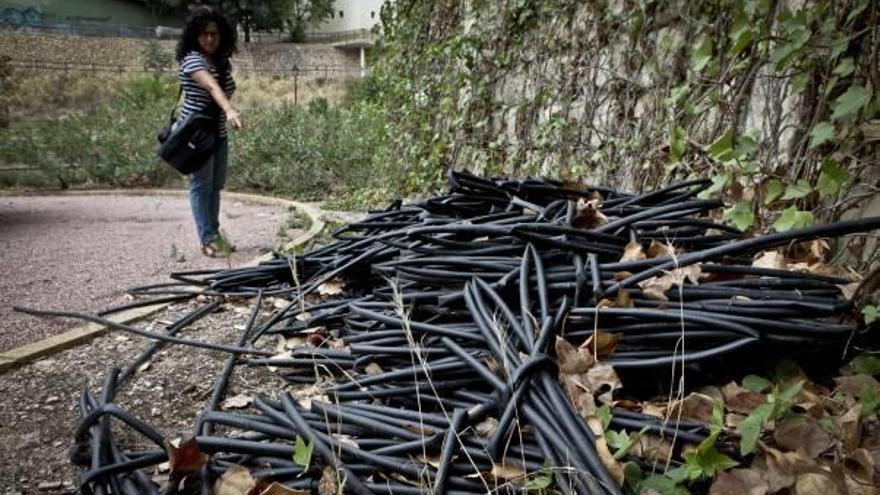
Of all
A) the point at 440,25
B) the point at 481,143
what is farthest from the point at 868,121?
the point at 440,25

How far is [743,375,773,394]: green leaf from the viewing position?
127 centimetres

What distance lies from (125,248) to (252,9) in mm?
35838

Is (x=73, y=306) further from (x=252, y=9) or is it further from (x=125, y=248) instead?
(x=252, y=9)

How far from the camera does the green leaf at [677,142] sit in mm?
2676

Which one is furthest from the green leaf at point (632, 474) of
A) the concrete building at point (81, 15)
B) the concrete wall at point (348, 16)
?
the concrete wall at point (348, 16)

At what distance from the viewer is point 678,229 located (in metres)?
1.85

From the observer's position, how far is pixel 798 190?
199 centimetres

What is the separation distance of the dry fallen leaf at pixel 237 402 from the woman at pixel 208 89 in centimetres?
248

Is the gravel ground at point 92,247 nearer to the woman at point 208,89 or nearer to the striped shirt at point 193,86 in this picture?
the woman at point 208,89

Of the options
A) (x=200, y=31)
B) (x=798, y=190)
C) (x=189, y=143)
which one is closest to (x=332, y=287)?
(x=798, y=190)

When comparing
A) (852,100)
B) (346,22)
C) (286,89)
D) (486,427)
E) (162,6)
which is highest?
(346,22)

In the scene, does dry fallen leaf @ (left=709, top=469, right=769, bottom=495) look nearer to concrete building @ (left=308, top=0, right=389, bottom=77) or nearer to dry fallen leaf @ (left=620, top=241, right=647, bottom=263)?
dry fallen leaf @ (left=620, top=241, right=647, bottom=263)

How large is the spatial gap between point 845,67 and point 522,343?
4.82ft

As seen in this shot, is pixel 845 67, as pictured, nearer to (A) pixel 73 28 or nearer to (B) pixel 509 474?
(B) pixel 509 474
